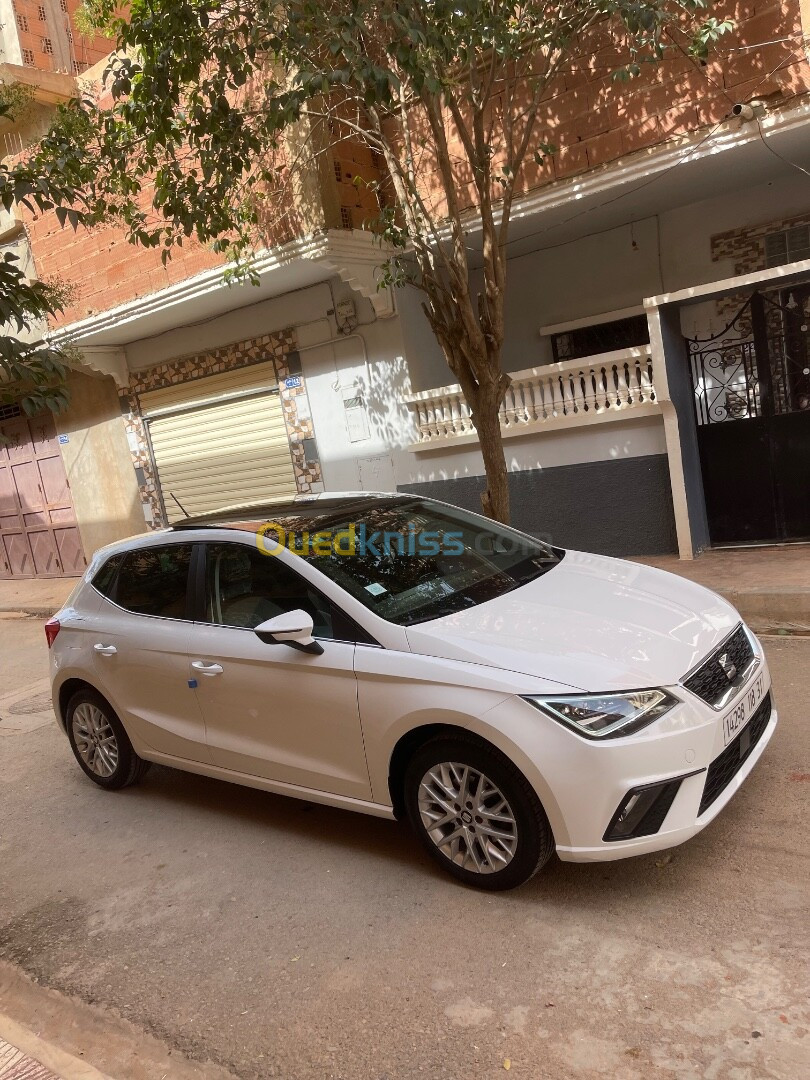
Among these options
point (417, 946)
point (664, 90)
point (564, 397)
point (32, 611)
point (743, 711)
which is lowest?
point (32, 611)

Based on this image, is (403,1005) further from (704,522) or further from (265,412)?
(265,412)

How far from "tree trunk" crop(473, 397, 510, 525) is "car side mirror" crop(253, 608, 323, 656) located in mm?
3411

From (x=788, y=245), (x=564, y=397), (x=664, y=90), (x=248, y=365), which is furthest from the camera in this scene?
(x=248, y=365)

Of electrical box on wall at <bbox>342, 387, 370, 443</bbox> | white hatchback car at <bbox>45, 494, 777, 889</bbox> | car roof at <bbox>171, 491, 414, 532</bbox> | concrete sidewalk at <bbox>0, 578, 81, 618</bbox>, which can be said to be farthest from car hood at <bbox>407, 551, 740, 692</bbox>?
concrete sidewalk at <bbox>0, 578, 81, 618</bbox>

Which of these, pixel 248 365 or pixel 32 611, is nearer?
pixel 248 365

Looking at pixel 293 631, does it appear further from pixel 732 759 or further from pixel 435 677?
pixel 732 759

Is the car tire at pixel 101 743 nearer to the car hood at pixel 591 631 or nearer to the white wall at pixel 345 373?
the car hood at pixel 591 631

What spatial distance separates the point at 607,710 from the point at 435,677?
2.15 ft

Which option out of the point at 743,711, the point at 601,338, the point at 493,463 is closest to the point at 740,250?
the point at 601,338

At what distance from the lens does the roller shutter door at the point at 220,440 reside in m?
11.7

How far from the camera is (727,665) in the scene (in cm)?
333

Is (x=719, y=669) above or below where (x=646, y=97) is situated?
below

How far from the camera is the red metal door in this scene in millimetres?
15328

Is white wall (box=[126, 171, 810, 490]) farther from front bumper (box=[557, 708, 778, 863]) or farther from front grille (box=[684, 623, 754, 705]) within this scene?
front bumper (box=[557, 708, 778, 863])
